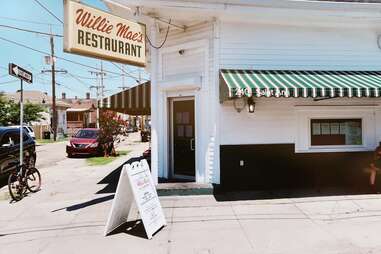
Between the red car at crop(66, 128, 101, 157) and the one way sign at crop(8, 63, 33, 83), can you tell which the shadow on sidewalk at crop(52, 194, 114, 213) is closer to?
the one way sign at crop(8, 63, 33, 83)

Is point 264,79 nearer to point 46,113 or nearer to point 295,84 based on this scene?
point 295,84

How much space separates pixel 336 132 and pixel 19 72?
A: 840cm

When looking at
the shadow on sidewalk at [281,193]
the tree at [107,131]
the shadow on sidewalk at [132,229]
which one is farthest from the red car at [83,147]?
the shadow on sidewalk at [132,229]

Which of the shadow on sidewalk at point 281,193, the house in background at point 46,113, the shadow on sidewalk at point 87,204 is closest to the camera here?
the shadow on sidewalk at point 87,204

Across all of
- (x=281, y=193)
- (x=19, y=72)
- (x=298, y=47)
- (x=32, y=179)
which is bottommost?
(x=281, y=193)

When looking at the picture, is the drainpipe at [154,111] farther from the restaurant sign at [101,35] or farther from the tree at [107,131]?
the tree at [107,131]

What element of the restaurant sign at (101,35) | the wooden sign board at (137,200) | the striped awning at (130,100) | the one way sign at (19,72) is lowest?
the wooden sign board at (137,200)

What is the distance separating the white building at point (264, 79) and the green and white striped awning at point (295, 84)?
0.06 meters

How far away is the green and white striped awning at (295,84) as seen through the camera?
21.7 ft

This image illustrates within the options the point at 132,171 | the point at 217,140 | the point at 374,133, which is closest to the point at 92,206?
the point at 132,171

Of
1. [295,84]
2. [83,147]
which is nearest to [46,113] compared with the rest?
[83,147]

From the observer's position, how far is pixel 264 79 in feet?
23.7

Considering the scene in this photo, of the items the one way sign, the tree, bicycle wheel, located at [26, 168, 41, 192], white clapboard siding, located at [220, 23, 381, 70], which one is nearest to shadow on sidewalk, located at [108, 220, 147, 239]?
bicycle wheel, located at [26, 168, 41, 192]

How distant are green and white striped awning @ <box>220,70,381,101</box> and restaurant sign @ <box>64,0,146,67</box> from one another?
2109mm
